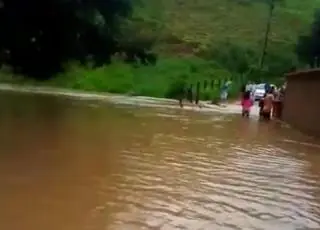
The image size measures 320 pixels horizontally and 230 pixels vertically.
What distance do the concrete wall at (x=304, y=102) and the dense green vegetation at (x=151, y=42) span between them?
6.86 metres

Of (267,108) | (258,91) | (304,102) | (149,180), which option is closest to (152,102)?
(267,108)

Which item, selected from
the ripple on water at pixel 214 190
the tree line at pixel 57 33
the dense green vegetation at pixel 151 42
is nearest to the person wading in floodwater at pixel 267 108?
the dense green vegetation at pixel 151 42

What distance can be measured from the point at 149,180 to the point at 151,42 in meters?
28.2

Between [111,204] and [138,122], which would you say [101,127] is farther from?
[111,204]

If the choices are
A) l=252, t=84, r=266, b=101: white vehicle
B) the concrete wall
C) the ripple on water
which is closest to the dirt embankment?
l=252, t=84, r=266, b=101: white vehicle

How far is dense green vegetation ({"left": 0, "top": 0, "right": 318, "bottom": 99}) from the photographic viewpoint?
2483 centimetres

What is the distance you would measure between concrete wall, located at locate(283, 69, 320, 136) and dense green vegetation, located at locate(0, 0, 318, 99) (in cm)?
686

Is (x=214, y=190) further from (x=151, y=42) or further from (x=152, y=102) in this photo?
(x=152, y=102)

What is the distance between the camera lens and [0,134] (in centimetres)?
1459

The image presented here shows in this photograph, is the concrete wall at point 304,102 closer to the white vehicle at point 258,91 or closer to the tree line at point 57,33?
the tree line at point 57,33

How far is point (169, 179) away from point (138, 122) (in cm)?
1108

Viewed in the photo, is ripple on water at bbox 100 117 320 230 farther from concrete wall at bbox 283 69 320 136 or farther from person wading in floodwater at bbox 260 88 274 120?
person wading in floodwater at bbox 260 88 274 120

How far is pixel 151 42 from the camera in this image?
124ft

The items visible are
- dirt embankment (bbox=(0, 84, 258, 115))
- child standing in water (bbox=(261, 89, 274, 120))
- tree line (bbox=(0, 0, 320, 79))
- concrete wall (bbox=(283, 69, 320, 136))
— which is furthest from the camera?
dirt embankment (bbox=(0, 84, 258, 115))
